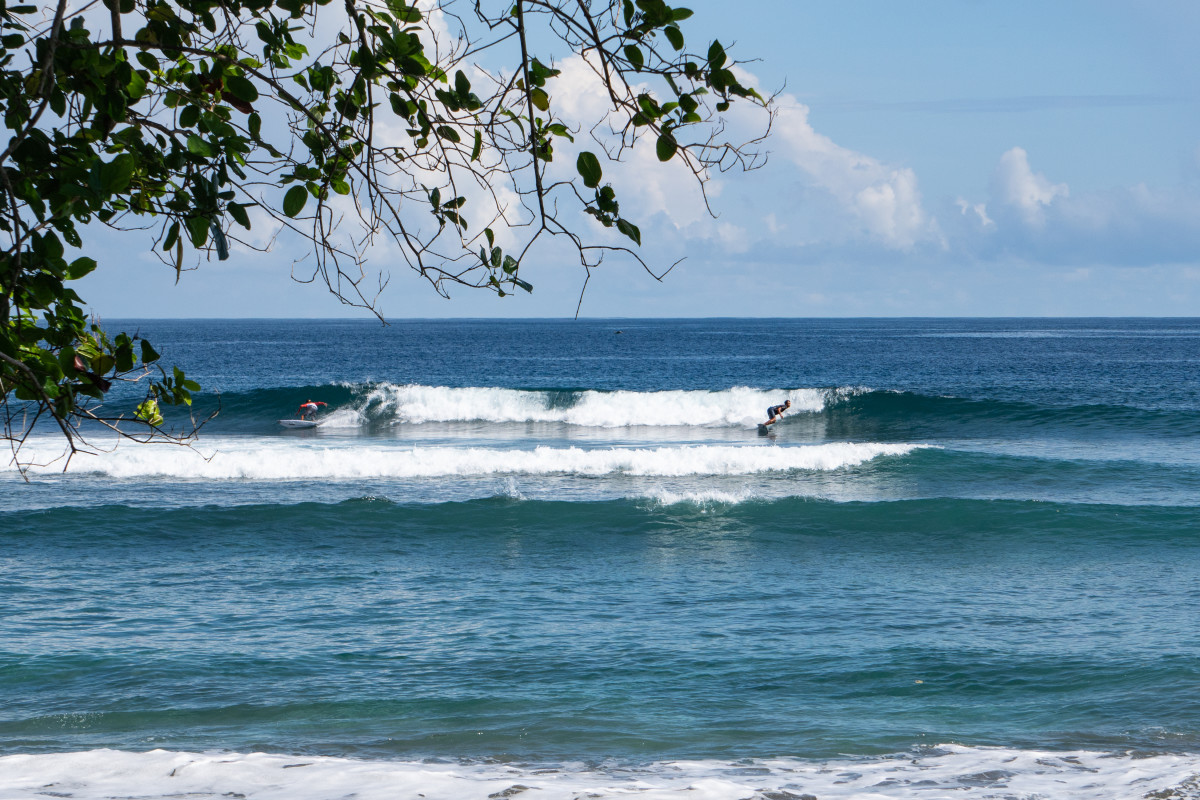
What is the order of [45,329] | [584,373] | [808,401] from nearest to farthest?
[45,329] < [808,401] < [584,373]

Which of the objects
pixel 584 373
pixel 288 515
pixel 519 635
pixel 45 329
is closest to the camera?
pixel 45 329

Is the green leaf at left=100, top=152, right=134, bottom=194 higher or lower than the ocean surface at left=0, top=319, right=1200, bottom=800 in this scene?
higher

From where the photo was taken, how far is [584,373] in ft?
174

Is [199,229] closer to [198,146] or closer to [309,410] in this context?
[198,146]

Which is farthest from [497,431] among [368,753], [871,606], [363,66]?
[363,66]

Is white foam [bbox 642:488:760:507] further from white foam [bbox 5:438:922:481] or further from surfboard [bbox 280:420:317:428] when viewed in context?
surfboard [bbox 280:420:317:428]

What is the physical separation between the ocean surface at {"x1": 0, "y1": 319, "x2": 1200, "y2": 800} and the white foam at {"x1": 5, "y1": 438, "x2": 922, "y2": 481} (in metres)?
0.10

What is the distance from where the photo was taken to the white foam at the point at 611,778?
4.73 m

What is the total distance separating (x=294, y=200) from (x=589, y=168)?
2.47 feet

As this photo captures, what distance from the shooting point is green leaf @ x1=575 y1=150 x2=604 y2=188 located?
2.35 metres

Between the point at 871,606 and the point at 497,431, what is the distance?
18.8 meters

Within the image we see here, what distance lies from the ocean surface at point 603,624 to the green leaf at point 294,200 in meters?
3.26

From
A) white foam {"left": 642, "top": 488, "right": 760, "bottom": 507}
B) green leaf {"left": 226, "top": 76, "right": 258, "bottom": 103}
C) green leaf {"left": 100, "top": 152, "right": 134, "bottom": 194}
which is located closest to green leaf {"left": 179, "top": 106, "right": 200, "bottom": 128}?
green leaf {"left": 226, "top": 76, "right": 258, "bottom": 103}

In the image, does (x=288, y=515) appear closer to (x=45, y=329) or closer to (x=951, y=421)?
(x=45, y=329)
